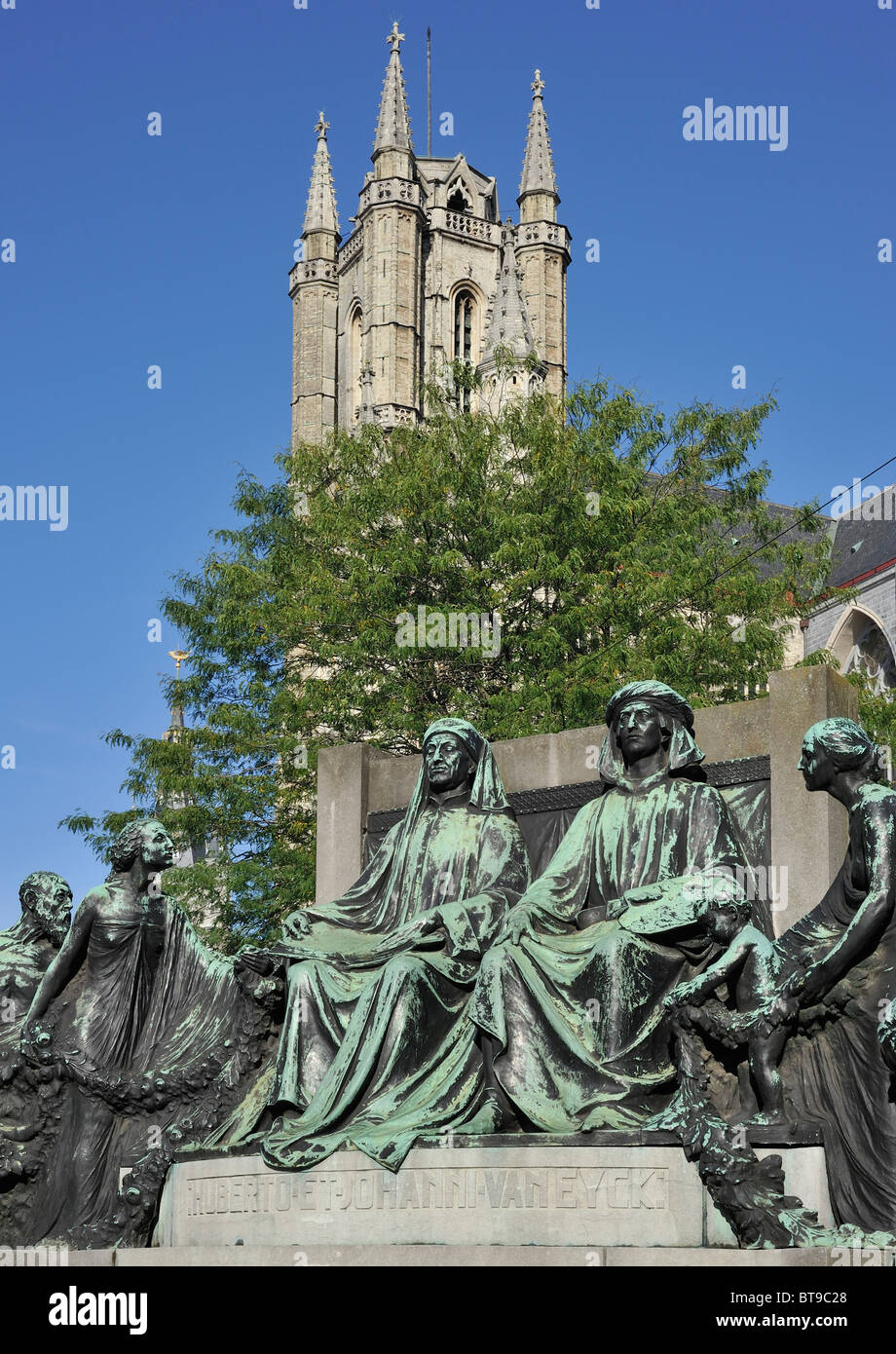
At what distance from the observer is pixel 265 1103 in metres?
9.88

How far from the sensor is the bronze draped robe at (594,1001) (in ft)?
28.5

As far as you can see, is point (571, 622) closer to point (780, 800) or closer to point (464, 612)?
point (464, 612)

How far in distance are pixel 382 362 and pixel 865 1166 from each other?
8111cm

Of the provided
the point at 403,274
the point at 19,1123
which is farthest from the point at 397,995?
the point at 403,274

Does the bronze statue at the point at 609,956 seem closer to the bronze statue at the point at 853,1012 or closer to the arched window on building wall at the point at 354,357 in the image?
the bronze statue at the point at 853,1012

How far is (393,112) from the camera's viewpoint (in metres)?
90.5

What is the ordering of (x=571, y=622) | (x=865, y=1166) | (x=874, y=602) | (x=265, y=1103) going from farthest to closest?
(x=874, y=602) → (x=571, y=622) → (x=265, y=1103) → (x=865, y=1166)

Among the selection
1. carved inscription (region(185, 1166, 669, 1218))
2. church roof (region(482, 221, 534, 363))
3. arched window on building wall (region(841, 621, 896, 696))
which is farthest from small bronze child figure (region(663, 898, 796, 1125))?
church roof (region(482, 221, 534, 363))

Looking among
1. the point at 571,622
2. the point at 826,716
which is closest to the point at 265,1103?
the point at 826,716

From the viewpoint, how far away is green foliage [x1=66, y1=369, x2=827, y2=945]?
83.4 ft

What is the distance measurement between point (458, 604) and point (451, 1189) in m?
18.6

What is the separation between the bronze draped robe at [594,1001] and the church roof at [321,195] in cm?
8613

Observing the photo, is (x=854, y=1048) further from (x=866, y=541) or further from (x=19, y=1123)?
(x=866, y=541)

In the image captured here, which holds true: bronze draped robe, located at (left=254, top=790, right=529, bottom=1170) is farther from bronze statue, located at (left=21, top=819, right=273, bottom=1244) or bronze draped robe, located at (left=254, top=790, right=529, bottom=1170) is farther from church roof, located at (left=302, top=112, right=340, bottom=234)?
church roof, located at (left=302, top=112, right=340, bottom=234)
